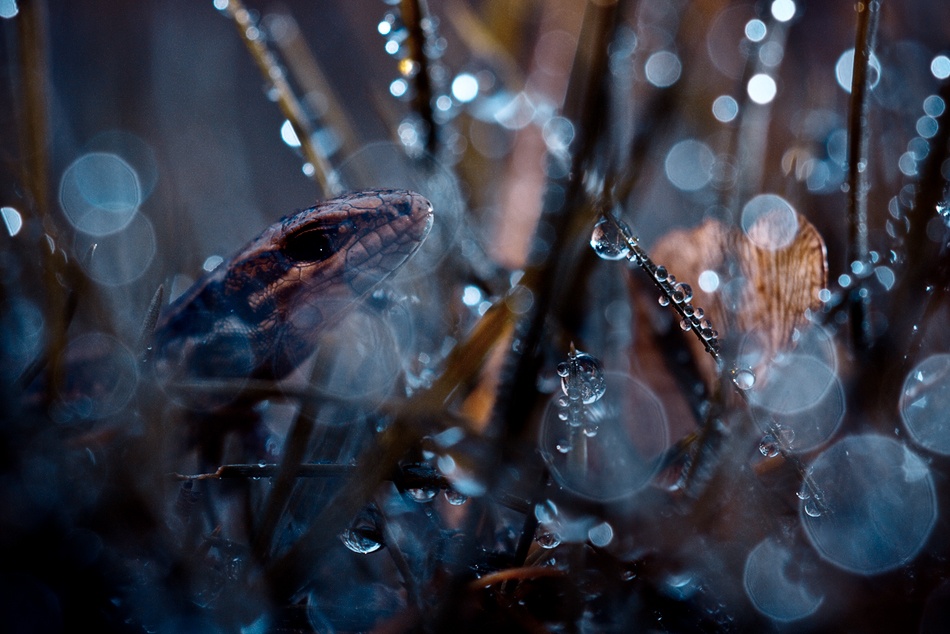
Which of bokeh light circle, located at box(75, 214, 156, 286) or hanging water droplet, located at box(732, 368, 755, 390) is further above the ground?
bokeh light circle, located at box(75, 214, 156, 286)

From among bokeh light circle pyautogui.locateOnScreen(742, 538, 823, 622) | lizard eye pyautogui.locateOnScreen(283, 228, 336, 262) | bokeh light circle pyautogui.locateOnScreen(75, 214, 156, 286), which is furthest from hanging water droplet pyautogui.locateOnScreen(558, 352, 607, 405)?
bokeh light circle pyautogui.locateOnScreen(75, 214, 156, 286)

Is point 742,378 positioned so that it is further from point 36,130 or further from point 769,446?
point 36,130

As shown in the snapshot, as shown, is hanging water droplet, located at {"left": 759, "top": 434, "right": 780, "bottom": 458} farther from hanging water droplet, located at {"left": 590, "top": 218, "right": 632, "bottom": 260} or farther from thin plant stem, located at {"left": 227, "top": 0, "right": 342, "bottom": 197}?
thin plant stem, located at {"left": 227, "top": 0, "right": 342, "bottom": 197}

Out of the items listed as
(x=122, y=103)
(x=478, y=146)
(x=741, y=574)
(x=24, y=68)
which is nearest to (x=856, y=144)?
(x=741, y=574)

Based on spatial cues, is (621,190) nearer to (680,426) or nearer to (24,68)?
(680,426)

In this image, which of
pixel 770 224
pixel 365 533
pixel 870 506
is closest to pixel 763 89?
pixel 770 224

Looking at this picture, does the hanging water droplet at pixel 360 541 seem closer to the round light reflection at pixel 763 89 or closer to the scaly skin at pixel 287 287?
the scaly skin at pixel 287 287

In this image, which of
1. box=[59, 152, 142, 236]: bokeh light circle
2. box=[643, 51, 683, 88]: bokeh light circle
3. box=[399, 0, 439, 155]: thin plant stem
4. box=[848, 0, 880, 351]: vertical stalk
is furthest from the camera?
box=[59, 152, 142, 236]: bokeh light circle
